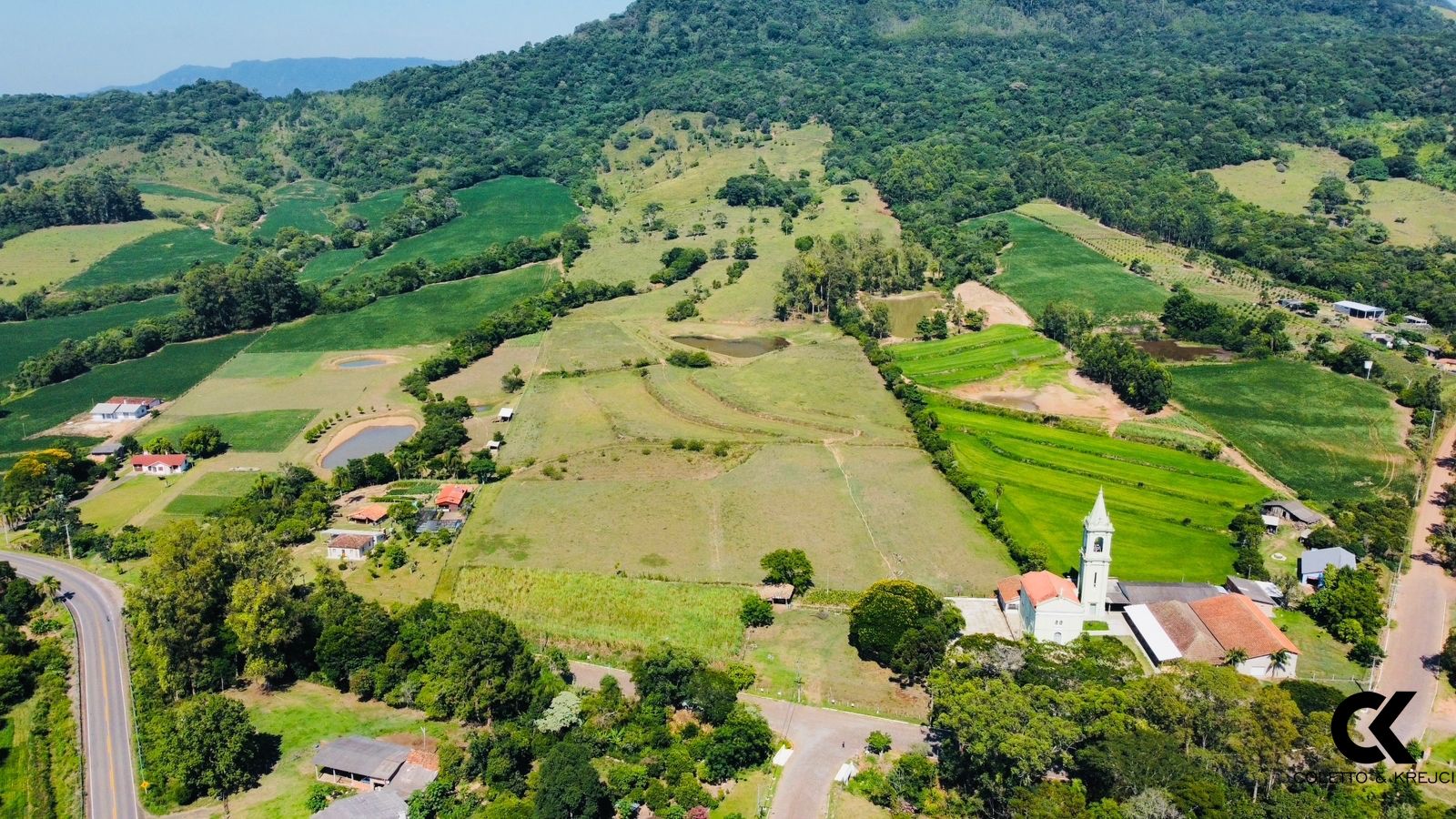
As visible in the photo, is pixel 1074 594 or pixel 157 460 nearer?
pixel 1074 594

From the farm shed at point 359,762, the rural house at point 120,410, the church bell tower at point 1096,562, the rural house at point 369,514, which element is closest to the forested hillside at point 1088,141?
the church bell tower at point 1096,562

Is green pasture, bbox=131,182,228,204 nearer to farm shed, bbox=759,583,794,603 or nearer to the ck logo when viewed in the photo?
farm shed, bbox=759,583,794,603

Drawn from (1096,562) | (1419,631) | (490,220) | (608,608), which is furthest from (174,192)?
(1419,631)

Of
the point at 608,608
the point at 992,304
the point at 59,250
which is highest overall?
the point at 59,250

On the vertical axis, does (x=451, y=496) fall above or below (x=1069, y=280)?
above

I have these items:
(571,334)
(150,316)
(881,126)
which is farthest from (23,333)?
(881,126)

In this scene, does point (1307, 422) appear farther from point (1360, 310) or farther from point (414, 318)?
point (414, 318)

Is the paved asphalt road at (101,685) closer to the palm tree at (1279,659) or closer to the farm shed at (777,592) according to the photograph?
the farm shed at (777,592)
